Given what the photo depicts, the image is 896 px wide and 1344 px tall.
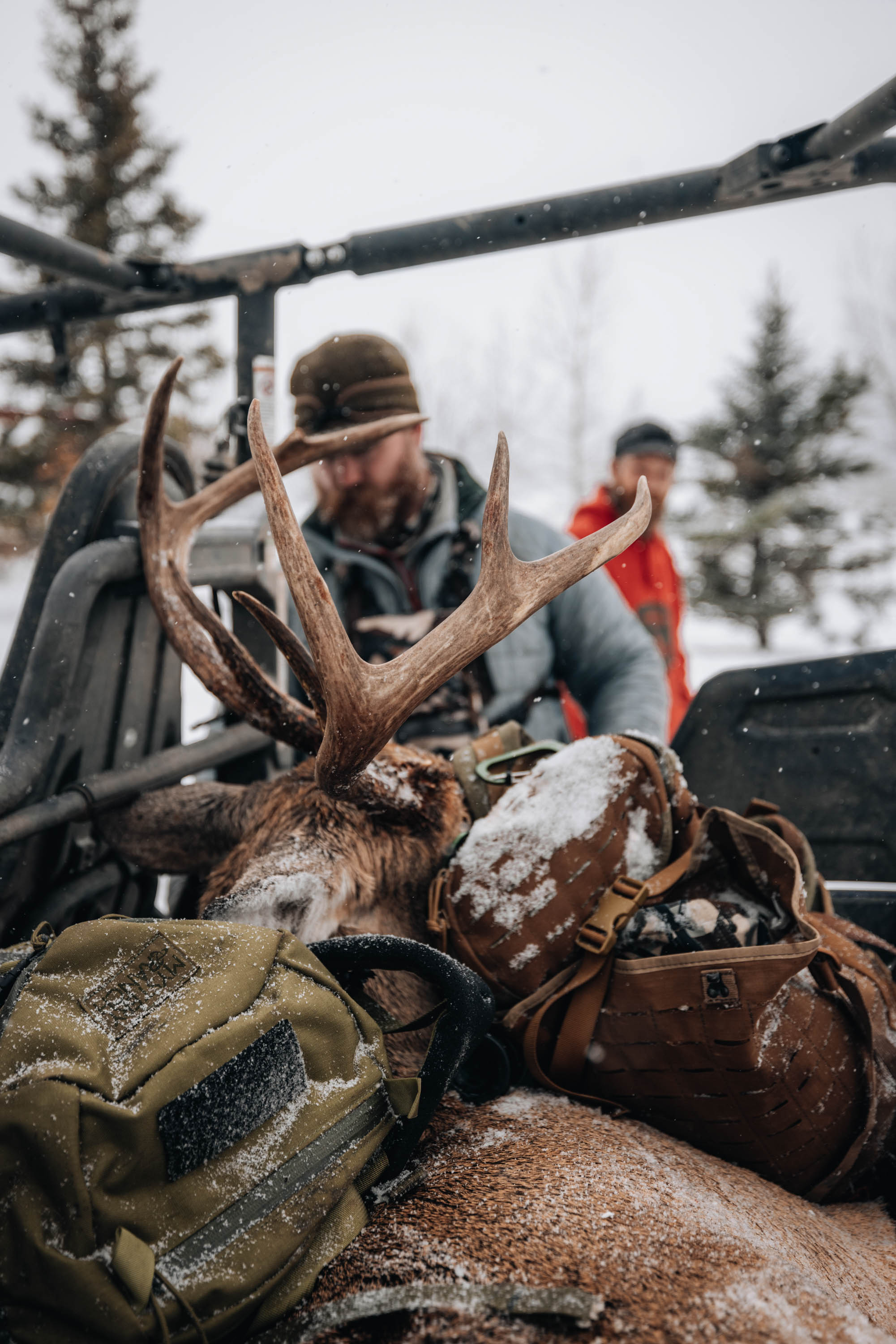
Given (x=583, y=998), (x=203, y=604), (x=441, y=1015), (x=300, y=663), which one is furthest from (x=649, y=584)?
(x=441, y=1015)

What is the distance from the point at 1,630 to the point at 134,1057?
1675 centimetres

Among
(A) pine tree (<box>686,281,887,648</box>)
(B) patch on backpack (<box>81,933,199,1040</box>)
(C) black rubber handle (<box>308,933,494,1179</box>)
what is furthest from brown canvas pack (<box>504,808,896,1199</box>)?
(A) pine tree (<box>686,281,887,648</box>)

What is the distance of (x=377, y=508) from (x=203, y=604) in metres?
1.13

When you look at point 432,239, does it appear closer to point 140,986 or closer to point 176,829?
point 176,829

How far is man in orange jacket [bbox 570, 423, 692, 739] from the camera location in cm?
461

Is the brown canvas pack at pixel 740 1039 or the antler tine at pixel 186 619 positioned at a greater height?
the antler tine at pixel 186 619

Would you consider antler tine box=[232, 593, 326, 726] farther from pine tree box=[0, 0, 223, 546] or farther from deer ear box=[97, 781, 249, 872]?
pine tree box=[0, 0, 223, 546]

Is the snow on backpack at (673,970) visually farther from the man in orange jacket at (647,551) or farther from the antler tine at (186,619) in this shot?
the man in orange jacket at (647,551)

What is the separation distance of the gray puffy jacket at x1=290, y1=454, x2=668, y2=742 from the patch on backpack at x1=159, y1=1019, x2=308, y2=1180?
186 centimetres

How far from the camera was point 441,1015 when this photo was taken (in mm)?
1318

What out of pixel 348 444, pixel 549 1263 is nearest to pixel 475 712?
pixel 348 444

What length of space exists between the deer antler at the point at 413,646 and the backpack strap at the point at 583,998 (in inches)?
19.7

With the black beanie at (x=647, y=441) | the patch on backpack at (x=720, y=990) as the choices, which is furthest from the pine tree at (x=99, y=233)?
the patch on backpack at (x=720, y=990)

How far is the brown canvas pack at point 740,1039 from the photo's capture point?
1.34 meters
